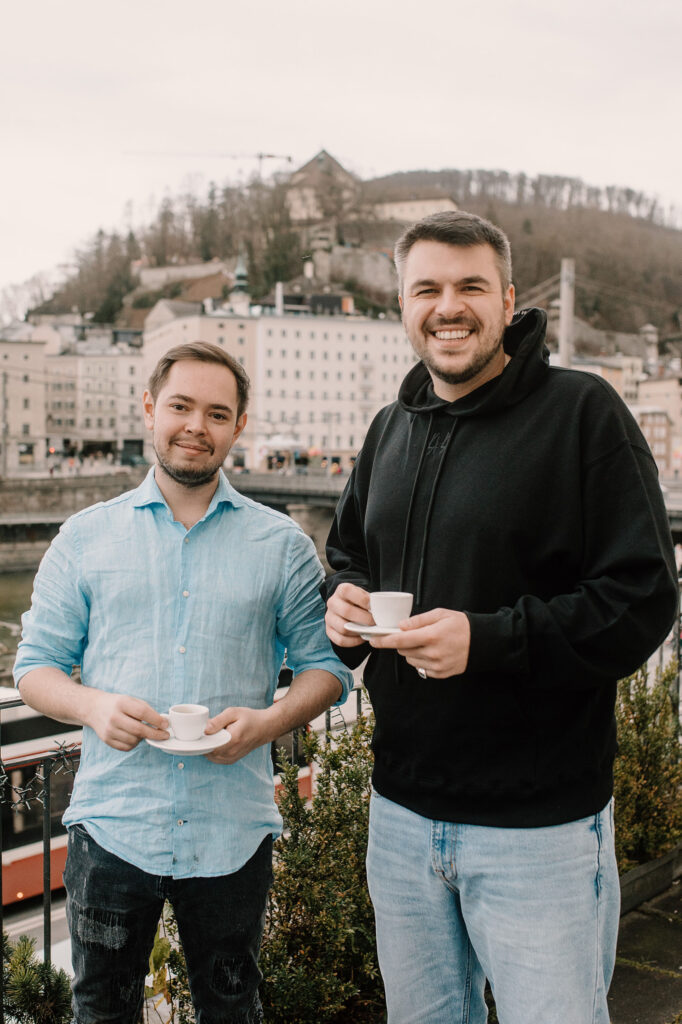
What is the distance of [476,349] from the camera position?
1975 millimetres

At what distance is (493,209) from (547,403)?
391 ft

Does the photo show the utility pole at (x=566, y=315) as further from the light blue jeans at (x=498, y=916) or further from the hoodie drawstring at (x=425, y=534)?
the light blue jeans at (x=498, y=916)

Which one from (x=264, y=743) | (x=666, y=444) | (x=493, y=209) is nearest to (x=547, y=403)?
(x=264, y=743)

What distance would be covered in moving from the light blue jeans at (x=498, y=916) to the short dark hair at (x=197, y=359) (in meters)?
1.08

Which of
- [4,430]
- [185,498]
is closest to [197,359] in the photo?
[185,498]

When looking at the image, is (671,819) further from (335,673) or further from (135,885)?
(135,885)

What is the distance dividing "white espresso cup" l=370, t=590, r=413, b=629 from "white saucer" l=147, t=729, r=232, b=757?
425mm

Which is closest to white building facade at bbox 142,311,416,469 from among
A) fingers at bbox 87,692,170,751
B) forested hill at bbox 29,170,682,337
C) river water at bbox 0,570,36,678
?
forested hill at bbox 29,170,682,337

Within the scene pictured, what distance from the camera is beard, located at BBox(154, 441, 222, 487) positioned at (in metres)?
2.19

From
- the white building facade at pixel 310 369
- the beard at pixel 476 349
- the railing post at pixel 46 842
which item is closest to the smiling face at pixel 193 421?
the beard at pixel 476 349

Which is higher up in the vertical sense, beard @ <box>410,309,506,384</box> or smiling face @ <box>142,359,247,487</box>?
beard @ <box>410,309,506,384</box>

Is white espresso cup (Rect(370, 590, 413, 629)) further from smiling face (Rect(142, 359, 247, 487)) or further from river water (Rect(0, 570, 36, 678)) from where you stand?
river water (Rect(0, 570, 36, 678))

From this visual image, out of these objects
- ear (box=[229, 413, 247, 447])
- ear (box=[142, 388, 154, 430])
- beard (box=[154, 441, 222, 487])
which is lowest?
beard (box=[154, 441, 222, 487])

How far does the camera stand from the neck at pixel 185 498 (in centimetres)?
224
